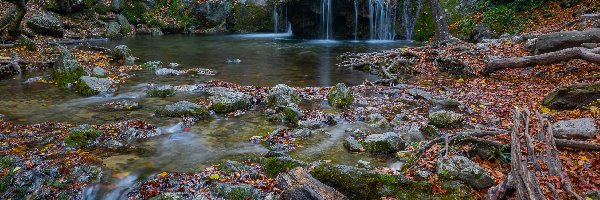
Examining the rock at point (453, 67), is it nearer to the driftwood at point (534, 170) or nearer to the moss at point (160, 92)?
the driftwood at point (534, 170)

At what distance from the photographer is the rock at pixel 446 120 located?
6.81m

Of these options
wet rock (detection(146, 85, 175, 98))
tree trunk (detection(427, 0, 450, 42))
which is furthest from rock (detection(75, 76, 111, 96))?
tree trunk (detection(427, 0, 450, 42))

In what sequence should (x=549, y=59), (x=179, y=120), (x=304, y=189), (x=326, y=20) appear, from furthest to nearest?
(x=326, y=20) → (x=549, y=59) → (x=179, y=120) → (x=304, y=189)

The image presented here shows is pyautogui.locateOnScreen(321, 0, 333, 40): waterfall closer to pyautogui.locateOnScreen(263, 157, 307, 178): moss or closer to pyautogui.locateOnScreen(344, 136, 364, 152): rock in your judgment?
pyautogui.locateOnScreen(344, 136, 364, 152): rock

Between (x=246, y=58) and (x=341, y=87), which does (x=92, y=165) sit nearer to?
(x=341, y=87)

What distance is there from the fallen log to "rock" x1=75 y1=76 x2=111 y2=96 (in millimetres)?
9643

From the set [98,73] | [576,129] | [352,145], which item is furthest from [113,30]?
[576,129]

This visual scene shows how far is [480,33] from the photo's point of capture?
17.5 meters

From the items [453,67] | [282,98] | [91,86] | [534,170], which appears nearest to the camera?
[534,170]

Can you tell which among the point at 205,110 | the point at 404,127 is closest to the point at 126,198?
the point at 205,110

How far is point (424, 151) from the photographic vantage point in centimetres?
555

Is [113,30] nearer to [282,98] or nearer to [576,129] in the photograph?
[282,98]

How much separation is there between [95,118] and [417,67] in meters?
8.80

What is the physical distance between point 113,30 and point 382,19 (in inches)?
608
